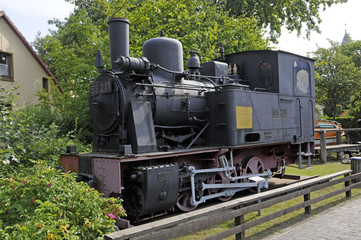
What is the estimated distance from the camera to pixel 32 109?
9.62 m

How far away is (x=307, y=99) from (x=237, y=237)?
5596 mm

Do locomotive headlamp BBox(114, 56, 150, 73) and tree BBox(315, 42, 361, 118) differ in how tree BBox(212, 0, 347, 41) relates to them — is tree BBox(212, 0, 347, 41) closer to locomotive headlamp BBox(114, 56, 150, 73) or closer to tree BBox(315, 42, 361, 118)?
tree BBox(315, 42, 361, 118)

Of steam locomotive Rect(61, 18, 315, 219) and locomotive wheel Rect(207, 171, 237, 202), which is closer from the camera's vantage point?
steam locomotive Rect(61, 18, 315, 219)

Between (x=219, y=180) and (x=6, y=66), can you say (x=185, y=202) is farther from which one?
→ (x=6, y=66)

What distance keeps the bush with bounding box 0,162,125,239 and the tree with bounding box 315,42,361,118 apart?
23.6 meters

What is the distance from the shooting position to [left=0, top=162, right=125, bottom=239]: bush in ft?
10.5

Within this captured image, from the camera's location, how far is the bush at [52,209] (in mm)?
3188

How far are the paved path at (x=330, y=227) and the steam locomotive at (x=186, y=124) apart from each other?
1290 mm

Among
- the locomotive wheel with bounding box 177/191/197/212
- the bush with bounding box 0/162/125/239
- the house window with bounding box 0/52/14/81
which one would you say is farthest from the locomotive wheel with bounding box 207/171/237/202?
the house window with bounding box 0/52/14/81

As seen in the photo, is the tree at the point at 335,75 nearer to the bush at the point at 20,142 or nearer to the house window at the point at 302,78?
the house window at the point at 302,78

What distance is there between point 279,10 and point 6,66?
1686 cm

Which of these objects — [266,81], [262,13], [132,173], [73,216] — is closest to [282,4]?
[262,13]

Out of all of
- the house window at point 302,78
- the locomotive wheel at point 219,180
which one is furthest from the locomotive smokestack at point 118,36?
the house window at point 302,78

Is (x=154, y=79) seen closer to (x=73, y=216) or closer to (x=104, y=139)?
(x=104, y=139)
